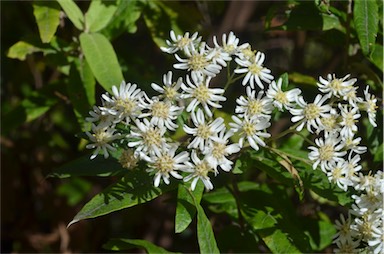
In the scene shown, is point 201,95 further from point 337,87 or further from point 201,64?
point 337,87

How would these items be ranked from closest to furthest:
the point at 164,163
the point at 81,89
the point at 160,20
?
the point at 164,163 → the point at 81,89 → the point at 160,20

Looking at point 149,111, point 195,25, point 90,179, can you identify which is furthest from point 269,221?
point 90,179

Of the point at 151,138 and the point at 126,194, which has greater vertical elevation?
the point at 151,138

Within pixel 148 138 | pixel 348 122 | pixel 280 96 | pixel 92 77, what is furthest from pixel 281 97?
pixel 92 77

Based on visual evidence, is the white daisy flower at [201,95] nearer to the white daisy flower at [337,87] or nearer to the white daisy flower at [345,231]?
the white daisy flower at [337,87]

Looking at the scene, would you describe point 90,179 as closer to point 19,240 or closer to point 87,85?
point 19,240

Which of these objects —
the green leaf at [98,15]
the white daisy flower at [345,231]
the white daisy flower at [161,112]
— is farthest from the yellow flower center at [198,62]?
the white daisy flower at [345,231]
